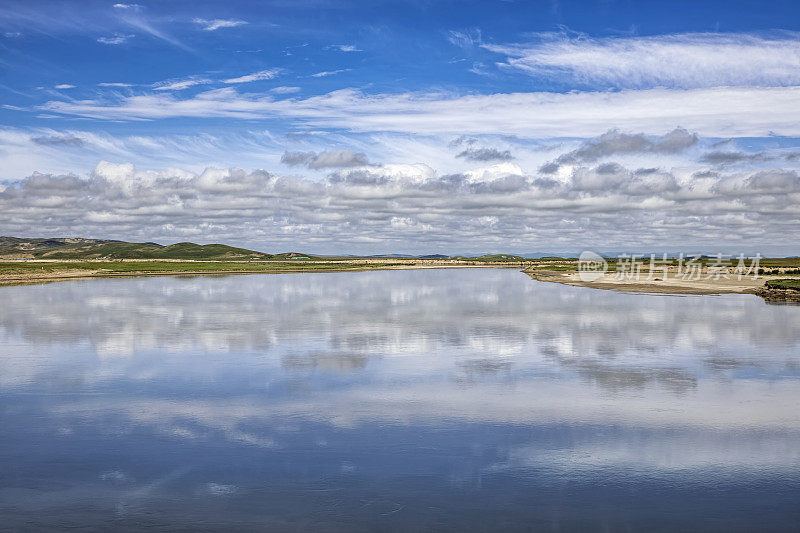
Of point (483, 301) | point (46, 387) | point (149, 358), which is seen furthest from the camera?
point (483, 301)

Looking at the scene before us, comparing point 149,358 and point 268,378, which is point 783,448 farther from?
point 149,358

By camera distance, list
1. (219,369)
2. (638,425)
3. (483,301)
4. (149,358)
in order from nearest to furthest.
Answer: (638,425) < (219,369) < (149,358) < (483,301)

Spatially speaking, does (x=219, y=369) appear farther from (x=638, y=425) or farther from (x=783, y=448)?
(x=783, y=448)

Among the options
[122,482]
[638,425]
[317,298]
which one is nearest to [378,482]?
[122,482]

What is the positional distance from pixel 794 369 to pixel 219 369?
1073 inches

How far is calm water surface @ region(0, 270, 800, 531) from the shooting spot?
44.2 ft

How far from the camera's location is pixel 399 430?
742 inches

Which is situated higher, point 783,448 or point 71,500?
point 783,448

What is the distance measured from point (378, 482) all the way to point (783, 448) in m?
11.9

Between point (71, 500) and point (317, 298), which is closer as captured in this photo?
point (71, 500)

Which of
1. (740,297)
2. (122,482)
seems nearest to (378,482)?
(122,482)

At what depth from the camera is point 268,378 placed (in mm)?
26125

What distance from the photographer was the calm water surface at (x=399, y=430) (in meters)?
13.5

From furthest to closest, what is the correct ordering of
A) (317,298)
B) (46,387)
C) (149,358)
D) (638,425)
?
(317,298) < (149,358) < (46,387) < (638,425)
